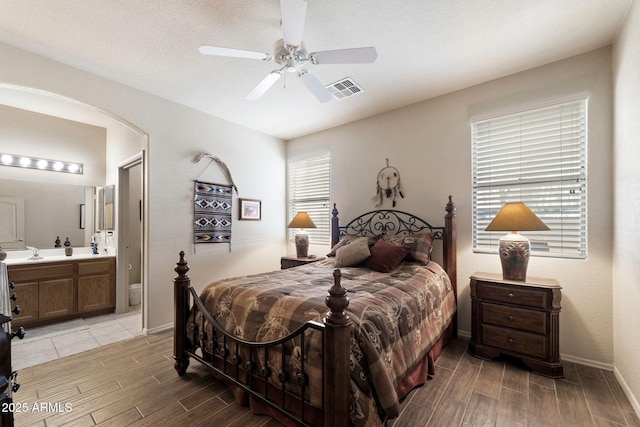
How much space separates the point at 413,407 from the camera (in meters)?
1.88

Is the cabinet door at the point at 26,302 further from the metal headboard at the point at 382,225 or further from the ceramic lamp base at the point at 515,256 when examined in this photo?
the ceramic lamp base at the point at 515,256

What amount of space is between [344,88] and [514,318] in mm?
2828

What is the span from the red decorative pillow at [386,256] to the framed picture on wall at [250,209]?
217 cm

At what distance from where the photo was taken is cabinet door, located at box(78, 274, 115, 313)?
3.71m

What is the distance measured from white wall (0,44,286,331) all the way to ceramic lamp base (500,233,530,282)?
3340mm

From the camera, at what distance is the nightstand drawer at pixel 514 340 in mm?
2297

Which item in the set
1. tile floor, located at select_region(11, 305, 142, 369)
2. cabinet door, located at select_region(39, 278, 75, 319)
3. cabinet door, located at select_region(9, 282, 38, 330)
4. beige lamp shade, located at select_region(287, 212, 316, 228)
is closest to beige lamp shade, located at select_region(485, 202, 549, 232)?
beige lamp shade, located at select_region(287, 212, 316, 228)

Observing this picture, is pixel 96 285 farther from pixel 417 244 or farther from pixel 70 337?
pixel 417 244

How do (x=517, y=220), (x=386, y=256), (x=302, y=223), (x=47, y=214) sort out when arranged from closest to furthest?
(x=517, y=220), (x=386, y=256), (x=47, y=214), (x=302, y=223)

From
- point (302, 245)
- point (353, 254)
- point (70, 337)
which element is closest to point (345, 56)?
Result: point (353, 254)

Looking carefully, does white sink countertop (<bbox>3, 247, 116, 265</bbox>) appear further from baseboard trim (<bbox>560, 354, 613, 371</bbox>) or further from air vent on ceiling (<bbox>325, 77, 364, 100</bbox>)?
baseboard trim (<bbox>560, 354, 613, 371</bbox>)

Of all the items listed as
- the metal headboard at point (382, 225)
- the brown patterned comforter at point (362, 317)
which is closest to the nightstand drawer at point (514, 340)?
the brown patterned comforter at point (362, 317)

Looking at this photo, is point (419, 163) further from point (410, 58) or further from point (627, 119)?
point (627, 119)

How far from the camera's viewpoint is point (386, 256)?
2869 millimetres
